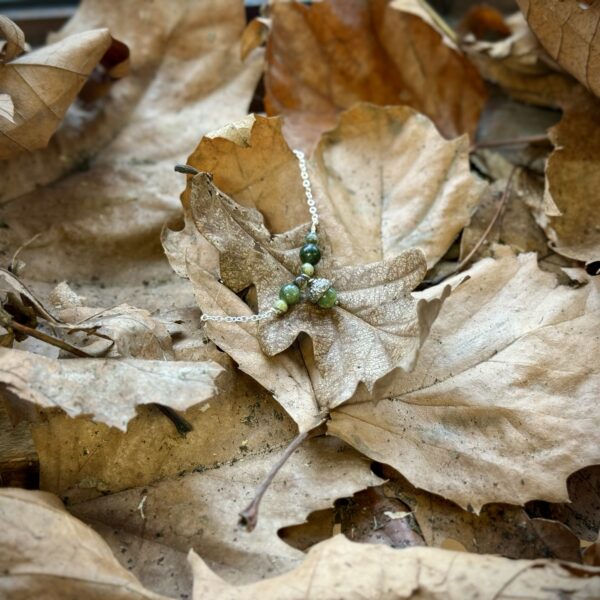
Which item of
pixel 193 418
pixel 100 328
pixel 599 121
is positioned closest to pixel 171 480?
pixel 193 418

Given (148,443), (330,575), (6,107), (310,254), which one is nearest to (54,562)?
(148,443)

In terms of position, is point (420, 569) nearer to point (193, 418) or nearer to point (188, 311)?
point (193, 418)

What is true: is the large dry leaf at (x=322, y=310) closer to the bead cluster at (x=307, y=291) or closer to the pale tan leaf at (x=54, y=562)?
the bead cluster at (x=307, y=291)

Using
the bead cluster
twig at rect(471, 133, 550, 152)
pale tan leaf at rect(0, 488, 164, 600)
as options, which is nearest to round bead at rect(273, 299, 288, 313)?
the bead cluster

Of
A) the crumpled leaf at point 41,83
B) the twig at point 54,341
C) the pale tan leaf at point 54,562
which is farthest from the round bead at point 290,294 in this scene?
the crumpled leaf at point 41,83

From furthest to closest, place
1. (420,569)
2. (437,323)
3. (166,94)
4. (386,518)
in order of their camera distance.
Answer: (166,94) → (437,323) → (386,518) → (420,569)

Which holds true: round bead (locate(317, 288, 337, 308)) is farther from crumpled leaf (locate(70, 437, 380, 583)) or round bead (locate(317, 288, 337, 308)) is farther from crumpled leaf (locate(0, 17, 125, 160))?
crumpled leaf (locate(0, 17, 125, 160))
